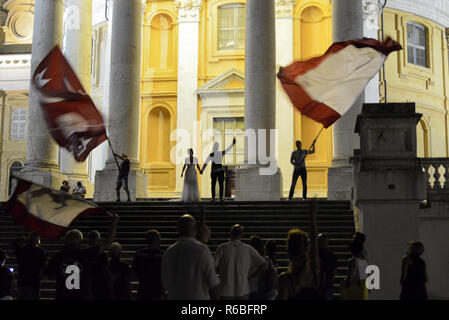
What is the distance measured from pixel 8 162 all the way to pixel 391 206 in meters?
29.2

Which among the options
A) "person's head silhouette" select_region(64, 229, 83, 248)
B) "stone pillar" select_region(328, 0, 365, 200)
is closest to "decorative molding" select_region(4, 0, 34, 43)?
"stone pillar" select_region(328, 0, 365, 200)

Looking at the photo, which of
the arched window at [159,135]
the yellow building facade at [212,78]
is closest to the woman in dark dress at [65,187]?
the yellow building facade at [212,78]

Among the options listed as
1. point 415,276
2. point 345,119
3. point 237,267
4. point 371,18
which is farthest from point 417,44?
point 237,267

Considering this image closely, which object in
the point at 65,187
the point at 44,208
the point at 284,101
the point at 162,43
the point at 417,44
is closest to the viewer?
the point at 44,208

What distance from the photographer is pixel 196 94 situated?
27.3 m

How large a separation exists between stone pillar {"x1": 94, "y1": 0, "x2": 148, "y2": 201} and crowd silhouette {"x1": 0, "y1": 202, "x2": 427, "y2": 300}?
13.1m

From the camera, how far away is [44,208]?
7516mm

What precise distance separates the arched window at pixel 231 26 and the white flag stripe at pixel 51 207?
2051cm

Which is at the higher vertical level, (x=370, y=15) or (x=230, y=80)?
(x=370, y=15)

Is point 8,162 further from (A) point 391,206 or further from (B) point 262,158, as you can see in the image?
(A) point 391,206

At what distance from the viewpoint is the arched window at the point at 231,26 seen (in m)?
27.4

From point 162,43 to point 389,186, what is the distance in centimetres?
1853

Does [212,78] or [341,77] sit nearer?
[341,77]

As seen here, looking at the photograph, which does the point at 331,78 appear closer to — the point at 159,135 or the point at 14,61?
the point at 159,135
